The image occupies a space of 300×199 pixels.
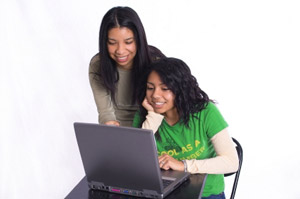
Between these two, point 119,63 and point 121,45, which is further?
point 119,63

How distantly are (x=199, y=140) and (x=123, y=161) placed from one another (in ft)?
1.47

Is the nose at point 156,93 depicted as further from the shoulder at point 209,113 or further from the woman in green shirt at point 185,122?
the shoulder at point 209,113

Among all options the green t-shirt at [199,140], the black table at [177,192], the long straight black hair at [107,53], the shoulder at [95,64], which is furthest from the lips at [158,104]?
the shoulder at [95,64]

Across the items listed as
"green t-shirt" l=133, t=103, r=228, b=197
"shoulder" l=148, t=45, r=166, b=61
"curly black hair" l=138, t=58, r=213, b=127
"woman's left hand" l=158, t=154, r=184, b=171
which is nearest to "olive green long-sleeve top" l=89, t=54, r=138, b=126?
"shoulder" l=148, t=45, r=166, b=61

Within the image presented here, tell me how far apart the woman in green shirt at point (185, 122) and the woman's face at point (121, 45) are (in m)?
0.14

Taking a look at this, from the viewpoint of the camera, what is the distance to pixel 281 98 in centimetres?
359

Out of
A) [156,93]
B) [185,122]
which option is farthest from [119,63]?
[185,122]

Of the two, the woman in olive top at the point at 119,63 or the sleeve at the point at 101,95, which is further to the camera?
the sleeve at the point at 101,95

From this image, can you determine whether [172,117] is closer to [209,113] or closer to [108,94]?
[209,113]

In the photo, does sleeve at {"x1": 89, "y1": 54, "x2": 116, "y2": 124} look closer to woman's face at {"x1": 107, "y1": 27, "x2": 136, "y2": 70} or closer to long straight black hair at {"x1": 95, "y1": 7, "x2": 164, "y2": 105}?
long straight black hair at {"x1": 95, "y1": 7, "x2": 164, "y2": 105}

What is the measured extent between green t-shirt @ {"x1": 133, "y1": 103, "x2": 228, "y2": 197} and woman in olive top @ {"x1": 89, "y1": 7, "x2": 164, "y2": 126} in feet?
0.94

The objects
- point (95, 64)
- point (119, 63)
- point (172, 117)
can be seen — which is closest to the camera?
point (172, 117)

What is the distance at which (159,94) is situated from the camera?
1997 millimetres

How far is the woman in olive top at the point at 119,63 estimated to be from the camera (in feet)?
6.87
